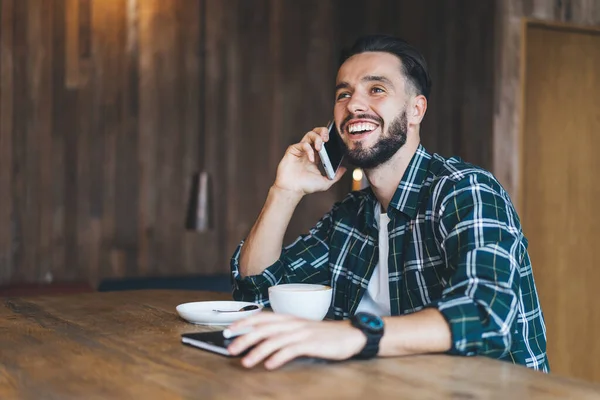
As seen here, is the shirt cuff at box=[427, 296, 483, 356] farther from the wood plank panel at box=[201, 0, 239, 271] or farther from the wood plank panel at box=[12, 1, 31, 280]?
the wood plank panel at box=[201, 0, 239, 271]

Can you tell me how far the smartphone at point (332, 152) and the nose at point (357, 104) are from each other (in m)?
0.13

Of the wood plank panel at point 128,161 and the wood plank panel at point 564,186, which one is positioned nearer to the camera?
the wood plank panel at point 564,186

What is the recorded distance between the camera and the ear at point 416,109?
84.9 inches

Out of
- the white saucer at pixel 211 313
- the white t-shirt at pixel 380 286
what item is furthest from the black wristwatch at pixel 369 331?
the white t-shirt at pixel 380 286

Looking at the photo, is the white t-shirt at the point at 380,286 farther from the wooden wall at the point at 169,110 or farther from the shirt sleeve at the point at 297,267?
the wooden wall at the point at 169,110

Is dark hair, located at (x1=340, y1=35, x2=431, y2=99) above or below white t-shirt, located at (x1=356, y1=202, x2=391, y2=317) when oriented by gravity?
above

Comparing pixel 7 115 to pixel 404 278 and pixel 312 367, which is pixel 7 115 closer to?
pixel 404 278

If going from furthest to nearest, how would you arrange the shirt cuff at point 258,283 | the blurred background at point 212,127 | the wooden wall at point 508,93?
1. the blurred background at point 212,127
2. the wooden wall at point 508,93
3. the shirt cuff at point 258,283

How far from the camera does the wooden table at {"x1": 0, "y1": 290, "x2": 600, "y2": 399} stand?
1120 millimetres

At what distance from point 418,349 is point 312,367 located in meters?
0.21

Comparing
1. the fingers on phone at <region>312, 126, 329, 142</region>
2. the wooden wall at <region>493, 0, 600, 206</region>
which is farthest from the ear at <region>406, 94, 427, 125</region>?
the wooden wall at <region>493, 0, 600, 206</region>

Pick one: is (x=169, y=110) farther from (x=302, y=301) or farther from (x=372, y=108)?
(x=302, y=301)

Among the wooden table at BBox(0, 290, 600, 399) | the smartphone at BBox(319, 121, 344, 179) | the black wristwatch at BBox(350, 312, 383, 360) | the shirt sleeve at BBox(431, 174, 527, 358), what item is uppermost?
the smartphone at BBox(319, 121, 344, 179)

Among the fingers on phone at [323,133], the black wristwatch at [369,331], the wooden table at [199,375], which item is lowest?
the wooden table at [199,375]
